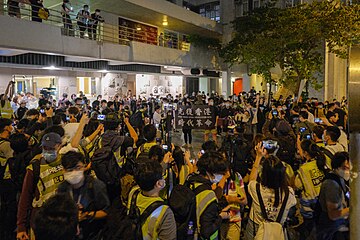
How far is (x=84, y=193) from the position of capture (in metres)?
2.99

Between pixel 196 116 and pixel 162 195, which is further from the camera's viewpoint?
pixel 196 116

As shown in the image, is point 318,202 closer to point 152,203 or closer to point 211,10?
point 152,203

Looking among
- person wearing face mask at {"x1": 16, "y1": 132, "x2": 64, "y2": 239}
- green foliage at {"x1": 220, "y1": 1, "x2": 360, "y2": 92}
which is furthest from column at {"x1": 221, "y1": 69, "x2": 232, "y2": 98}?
person wearing face mask at {"x1": 16, "y1": 132, "x2": 64, "y2": 239}

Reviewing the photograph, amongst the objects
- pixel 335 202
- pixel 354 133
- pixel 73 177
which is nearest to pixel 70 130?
pixel 73 177

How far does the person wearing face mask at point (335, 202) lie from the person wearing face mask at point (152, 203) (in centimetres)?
162

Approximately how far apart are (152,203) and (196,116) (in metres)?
4.55

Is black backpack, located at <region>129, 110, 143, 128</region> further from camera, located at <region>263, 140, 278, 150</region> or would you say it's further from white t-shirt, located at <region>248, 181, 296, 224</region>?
white t-shirt, located at <region>248, 181, 296, 224</region>

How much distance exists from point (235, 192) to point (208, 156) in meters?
0.56

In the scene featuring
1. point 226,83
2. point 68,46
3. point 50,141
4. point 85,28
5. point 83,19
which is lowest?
point 50,141

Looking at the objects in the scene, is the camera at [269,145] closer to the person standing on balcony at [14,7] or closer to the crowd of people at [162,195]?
the crowd of people at [162,195]

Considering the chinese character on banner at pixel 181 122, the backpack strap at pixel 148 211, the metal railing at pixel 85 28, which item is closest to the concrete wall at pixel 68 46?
the metal railing at pixel 85 28

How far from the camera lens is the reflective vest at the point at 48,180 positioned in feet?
10.4

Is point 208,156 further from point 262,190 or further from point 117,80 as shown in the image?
point 117,80

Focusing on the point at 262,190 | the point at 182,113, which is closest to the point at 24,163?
the point at 262,190
